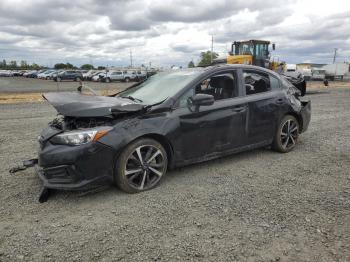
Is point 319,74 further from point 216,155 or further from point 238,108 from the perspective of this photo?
point 216,155

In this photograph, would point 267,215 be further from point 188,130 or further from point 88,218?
point 88,218

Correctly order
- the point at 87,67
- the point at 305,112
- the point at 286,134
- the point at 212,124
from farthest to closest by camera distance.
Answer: the point at 87,67 → the point at 305,112 → the point at 286,134 → the point at 212,124

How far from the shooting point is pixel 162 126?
411 centimetres

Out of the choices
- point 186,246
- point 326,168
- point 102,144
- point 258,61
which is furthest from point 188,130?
point 258,61

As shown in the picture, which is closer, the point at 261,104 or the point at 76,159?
the point at 76,159

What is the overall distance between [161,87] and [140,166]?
1.43 metres

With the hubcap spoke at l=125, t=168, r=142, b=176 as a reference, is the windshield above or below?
above

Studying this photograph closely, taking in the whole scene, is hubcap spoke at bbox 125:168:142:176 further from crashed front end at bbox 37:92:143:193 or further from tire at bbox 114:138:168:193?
crashed front end at bbox 37:92:143:193

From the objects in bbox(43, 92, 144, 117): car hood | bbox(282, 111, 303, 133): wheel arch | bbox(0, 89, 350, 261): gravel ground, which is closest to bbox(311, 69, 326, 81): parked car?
bbox(282, 111, 303, 133): wheel arch

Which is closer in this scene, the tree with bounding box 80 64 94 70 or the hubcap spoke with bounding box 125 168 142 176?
the hubcap spoke with bounding box 125 168 142 176

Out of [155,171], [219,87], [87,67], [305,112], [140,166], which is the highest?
[87,67]

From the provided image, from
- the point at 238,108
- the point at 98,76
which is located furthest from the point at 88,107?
the point at 98,76

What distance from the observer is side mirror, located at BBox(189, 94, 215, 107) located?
4.34 meters

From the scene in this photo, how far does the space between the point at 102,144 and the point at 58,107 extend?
29.3 inches
